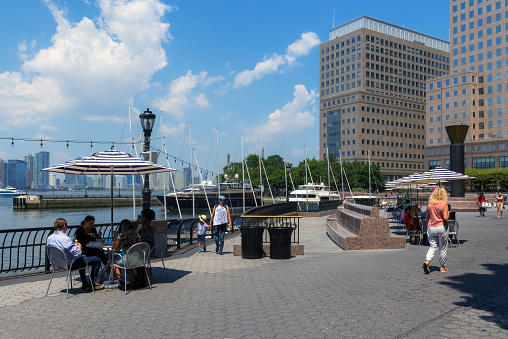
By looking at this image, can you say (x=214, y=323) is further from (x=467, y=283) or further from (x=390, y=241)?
(x=390, y=241)

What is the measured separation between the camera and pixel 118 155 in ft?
34.0

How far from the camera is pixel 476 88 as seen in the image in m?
104

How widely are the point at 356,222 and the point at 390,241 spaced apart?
149 centimetres

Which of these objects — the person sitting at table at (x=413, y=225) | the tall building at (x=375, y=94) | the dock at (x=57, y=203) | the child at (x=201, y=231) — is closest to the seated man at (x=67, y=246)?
the child at (x=201, y=231)

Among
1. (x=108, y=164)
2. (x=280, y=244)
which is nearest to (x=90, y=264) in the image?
(x=108, y=164)

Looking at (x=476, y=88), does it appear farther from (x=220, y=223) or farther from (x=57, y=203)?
(x=220, y=223)

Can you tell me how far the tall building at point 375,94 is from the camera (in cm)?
13825

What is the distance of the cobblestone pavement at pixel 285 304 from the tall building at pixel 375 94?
128554 mm

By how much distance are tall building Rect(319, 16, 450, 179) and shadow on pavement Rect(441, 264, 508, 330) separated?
421 ft

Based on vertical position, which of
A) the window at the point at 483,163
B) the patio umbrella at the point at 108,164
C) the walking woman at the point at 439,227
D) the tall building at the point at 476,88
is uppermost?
the tall building at the point at 476,88

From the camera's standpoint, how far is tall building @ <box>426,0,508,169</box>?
9900cm

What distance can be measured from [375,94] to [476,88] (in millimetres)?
39036

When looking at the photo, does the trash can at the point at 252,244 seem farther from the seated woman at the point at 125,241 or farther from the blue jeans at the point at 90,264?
the blue jeans at the point at 90,264

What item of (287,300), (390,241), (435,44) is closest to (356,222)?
(390,241)
